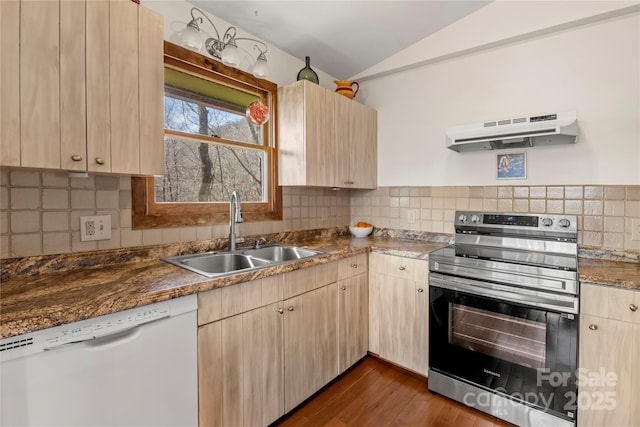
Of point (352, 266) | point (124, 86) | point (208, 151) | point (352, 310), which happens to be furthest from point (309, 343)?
point (124, 86)

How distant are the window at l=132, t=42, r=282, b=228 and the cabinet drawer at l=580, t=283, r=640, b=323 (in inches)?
75.1

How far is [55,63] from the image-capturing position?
1.13 metres

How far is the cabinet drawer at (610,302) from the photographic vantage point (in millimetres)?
1389

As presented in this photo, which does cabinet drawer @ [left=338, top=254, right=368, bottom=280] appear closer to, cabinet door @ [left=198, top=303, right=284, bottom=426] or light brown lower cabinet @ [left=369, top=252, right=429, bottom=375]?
light brown lower cabinet @ [left=369, top=252, right=429, bottom=375]

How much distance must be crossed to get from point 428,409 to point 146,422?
1.51 meters

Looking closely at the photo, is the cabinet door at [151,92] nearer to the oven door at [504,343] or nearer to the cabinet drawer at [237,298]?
the cabinet drawer at [237,298]

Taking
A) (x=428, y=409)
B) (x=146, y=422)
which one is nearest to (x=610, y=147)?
(x=428, y=409)

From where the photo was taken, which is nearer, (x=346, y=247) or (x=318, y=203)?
(x=346, y=247)

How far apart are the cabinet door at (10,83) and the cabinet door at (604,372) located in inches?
98.5

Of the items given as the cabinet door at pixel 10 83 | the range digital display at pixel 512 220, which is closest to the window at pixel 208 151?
the cabinet door at pixel 10 83

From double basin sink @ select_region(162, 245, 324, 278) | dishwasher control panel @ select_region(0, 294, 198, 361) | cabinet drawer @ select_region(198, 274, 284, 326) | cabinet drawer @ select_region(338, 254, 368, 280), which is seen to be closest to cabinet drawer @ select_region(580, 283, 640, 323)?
cabinet drawer @ select_region(338, 254, 368, 280)

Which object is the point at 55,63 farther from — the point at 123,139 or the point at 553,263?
the point at 553,263

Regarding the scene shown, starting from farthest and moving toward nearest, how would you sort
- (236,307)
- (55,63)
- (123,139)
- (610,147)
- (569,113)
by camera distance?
1. (610,147)
2. (569,113)
3. (236,307)
4. (123,139)
5. (55,63)

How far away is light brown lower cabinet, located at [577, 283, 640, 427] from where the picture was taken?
1400mm
